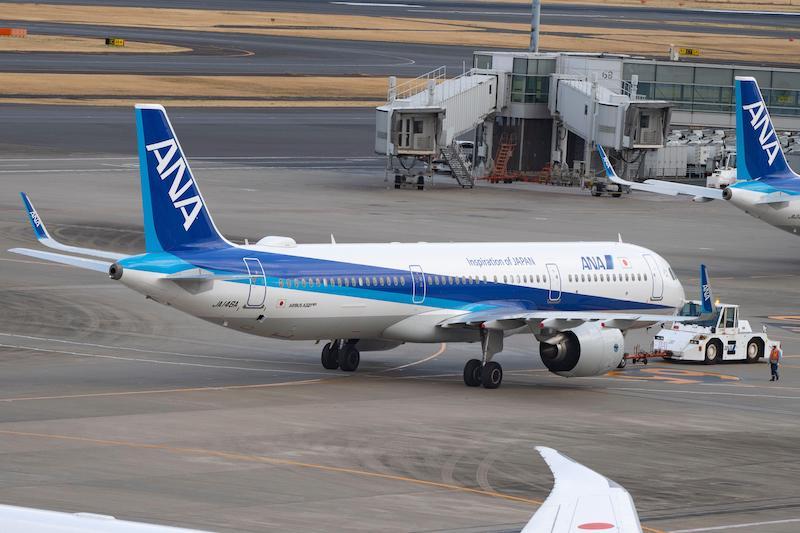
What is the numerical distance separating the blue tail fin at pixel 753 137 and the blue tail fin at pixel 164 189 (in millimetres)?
37384

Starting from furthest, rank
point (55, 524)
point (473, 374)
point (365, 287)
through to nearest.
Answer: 1. point (473, 374)
2. point (365, 287)
3. point (55, 524)

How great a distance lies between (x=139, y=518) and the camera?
26281mm

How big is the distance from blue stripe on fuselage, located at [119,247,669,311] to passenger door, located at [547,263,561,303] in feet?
0.47

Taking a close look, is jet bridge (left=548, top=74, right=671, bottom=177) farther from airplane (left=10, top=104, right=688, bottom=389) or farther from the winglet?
the winglet

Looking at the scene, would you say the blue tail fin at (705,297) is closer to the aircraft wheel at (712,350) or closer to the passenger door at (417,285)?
the aircraft wheel at (712,350)

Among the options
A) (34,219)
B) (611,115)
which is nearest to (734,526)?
(34,219)

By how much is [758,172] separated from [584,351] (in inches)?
1243

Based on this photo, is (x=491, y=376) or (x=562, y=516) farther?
(x=491, y=376)

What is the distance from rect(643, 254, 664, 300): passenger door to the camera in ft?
162

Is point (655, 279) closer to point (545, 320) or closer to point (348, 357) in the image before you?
point (545, 320)

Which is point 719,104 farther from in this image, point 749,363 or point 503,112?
point 749,363

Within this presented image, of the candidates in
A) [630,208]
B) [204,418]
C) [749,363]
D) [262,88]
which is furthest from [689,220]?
[262,88]

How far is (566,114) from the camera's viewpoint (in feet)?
332

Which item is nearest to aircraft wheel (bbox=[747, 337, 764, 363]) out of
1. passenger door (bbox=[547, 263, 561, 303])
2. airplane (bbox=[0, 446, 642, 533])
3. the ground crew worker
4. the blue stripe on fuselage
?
the ground crew worker
